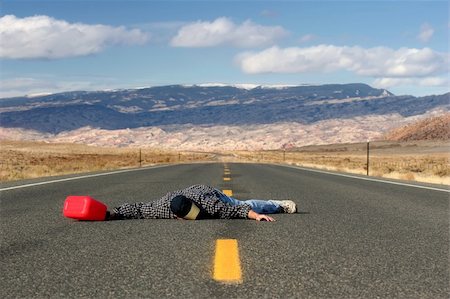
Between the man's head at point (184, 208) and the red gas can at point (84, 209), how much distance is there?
0.95 metres

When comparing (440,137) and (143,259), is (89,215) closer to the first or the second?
(143,259)

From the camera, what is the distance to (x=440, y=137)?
157250 mm

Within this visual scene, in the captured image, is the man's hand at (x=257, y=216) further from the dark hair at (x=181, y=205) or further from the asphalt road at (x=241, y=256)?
the dark hair at (x=181, y=205)

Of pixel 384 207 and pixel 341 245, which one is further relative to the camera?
pixel 384 207

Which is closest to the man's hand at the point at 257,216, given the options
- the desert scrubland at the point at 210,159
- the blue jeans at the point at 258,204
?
the blue jeans at the point at 258,204

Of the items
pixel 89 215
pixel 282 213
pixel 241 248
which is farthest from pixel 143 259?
pixel 282 213

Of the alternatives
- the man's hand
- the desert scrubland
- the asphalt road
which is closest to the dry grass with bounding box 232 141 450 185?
the desert scrubland

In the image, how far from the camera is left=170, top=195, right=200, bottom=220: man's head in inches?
286

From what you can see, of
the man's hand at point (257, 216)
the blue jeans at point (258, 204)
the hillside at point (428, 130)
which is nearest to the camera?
the man's hand at point (257, 216)

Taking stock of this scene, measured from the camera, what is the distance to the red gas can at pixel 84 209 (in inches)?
284

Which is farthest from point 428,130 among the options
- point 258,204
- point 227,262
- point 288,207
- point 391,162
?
point 227,262

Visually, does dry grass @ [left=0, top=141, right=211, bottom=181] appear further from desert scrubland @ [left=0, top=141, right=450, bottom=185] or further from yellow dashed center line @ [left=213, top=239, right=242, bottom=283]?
yellow dashed center line @ [left=213, top=239, right=242, bottom=283]

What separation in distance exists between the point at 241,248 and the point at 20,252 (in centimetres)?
203

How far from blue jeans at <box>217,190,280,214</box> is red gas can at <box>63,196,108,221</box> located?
1611 millimetres
